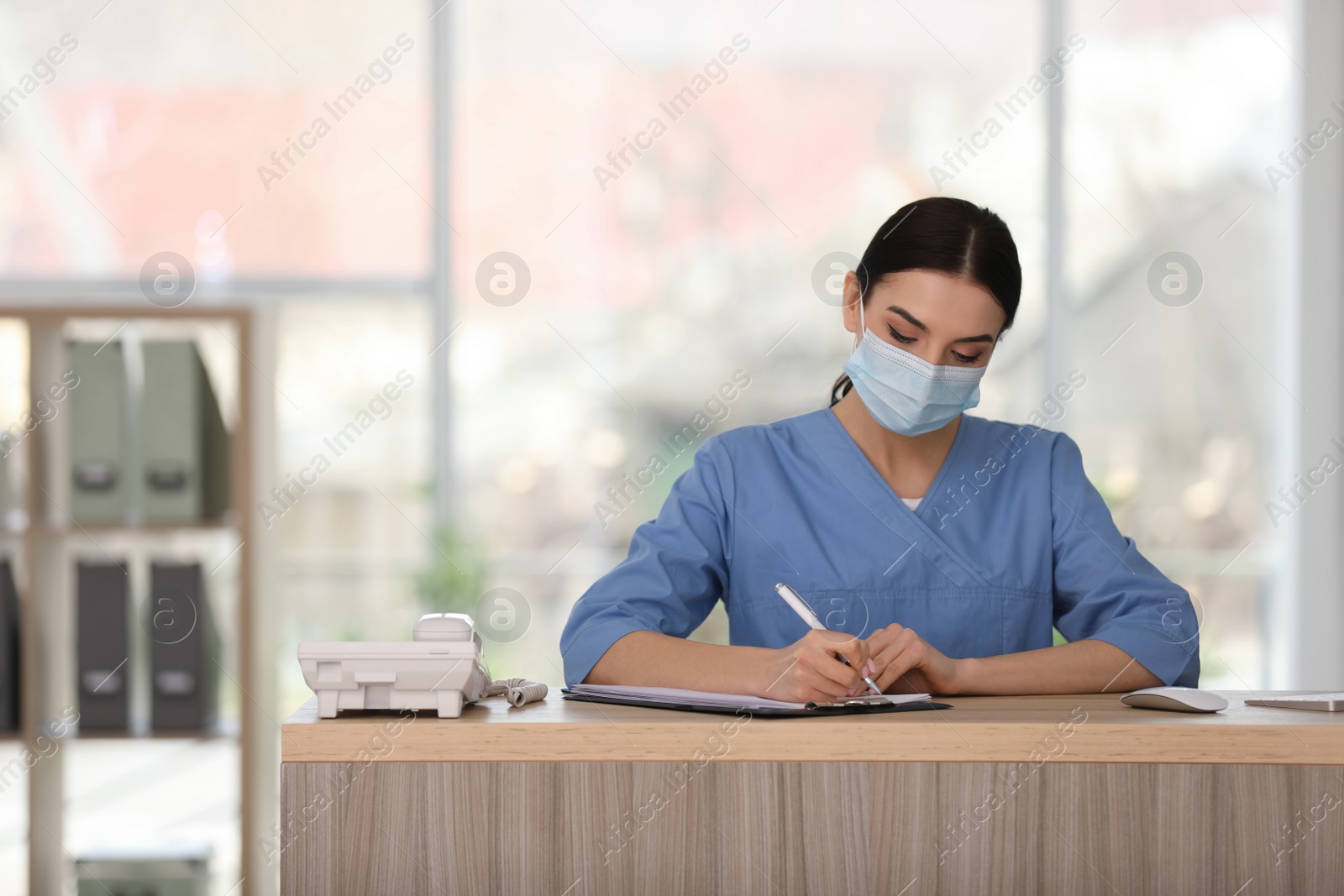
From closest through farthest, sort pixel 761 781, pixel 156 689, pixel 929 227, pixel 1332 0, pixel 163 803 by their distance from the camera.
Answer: pixel 761 781, pixel 929 227, pixel 156 689, pixel 163 803, pixel 1332 0

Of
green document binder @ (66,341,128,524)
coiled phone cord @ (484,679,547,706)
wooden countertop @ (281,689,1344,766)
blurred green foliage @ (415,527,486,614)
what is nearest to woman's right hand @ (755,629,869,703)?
wooden countertop @ (281,689,1344,766)

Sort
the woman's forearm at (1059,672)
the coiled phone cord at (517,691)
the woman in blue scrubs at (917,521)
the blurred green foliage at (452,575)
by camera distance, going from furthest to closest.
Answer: the blurred green foliage at (452,575)
the woman in blue scrubs at (917,521)
the woman's forearm at (1059,672)
the coiled phone cord at (517,691)

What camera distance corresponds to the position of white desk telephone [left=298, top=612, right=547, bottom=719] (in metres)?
1.10

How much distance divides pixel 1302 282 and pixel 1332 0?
0.87 metres

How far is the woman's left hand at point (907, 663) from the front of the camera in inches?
51.3

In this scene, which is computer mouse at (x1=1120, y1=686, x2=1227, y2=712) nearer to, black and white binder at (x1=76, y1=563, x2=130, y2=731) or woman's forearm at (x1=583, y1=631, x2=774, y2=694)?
woman's forearm at (x1=583, y1=631, x2=774, y2=694)

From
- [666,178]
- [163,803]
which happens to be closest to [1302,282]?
[666,178]

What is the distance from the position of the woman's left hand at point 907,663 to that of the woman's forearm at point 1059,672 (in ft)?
0.08

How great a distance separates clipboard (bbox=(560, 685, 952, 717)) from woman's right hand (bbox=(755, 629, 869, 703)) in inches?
0.8

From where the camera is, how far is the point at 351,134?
361 centimetres

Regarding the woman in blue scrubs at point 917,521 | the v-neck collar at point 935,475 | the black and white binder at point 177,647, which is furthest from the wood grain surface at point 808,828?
the black and white binder at point 177,647

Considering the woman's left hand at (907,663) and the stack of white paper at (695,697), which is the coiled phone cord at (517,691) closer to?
the stack of white paper at (695,697)

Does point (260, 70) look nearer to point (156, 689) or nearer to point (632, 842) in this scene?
point (156, 689)

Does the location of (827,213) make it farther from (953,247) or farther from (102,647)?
(102,647)
